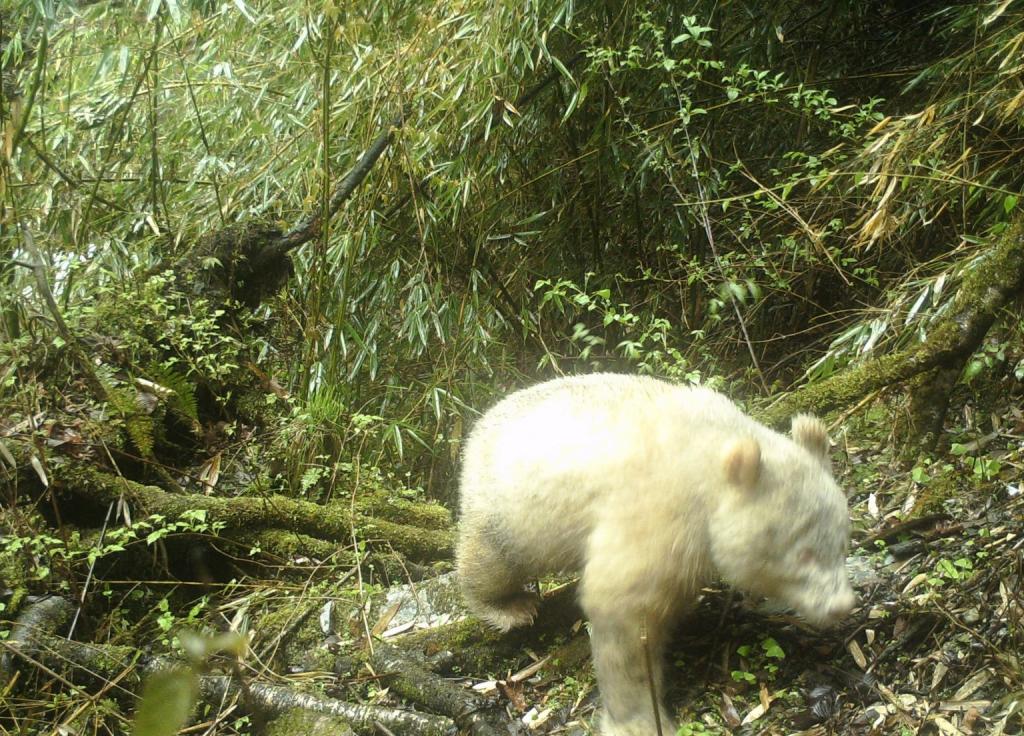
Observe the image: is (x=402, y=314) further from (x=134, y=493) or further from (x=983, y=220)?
(x=983, y=220)

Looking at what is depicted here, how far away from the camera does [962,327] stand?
400cm

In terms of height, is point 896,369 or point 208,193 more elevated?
point 208,193

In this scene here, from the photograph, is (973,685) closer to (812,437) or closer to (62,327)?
(812,437)

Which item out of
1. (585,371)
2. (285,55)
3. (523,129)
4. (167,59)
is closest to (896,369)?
(585,371)

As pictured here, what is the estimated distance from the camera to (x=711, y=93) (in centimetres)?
630

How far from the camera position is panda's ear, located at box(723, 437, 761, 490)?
308 centimetres

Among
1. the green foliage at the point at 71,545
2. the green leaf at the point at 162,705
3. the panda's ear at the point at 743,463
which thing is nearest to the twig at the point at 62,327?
the green foliage at the point at 71,545

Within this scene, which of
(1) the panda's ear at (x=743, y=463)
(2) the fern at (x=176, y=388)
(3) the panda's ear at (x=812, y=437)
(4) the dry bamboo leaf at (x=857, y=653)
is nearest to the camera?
(1) the panda's ear at (x=743, y=463)

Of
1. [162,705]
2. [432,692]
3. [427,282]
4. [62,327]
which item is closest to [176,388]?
[62,327]

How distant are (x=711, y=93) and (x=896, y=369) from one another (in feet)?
10.0

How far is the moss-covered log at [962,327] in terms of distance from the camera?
394 cm

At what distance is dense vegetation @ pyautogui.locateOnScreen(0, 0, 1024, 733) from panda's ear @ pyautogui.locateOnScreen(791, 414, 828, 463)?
0.66m

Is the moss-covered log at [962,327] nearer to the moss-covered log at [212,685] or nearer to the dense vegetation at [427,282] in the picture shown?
the dense vegetation at [427,282]

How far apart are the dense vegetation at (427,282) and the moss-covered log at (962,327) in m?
0.02
